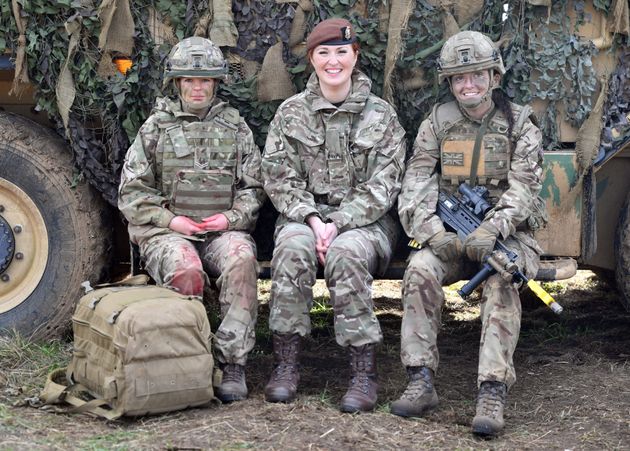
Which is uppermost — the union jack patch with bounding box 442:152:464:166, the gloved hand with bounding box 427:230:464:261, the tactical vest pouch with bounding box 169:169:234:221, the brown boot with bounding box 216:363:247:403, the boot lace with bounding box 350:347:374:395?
the union jack patch with bounding box 442:152:464:166

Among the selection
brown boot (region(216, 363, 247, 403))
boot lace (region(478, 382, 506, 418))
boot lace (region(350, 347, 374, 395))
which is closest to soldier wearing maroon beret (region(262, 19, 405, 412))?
boot lace (region(350, 347, 374, 395))

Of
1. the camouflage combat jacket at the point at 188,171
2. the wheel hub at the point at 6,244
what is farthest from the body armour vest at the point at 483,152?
the wheel hub at the point at 6,244

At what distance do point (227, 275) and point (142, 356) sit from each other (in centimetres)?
70

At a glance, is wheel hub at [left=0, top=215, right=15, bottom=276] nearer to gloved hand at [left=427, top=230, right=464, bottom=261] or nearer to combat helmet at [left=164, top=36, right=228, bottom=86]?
combat helmet at [left=164, top=36, right=228, bottom=86]

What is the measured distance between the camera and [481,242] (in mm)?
4664

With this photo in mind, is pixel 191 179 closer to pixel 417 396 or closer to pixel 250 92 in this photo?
pixel 250 92

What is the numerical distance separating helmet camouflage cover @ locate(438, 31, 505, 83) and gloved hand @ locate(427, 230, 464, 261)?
82 centimetres

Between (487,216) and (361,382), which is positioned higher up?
(487,216)

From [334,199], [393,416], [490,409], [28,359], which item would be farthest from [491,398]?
[28,359]

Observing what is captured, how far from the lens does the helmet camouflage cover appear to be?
4.91 meters

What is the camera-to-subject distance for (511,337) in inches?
180

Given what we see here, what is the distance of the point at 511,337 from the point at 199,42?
2.16 m

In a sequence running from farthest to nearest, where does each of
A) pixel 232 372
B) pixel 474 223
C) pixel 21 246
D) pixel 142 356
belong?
1. pixel 21 246
2. pixel 474 223
3. pixel 232 372
4. pixel 142 356

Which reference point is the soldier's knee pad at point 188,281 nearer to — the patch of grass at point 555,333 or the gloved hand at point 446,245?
the gloved hand at point 446,245
